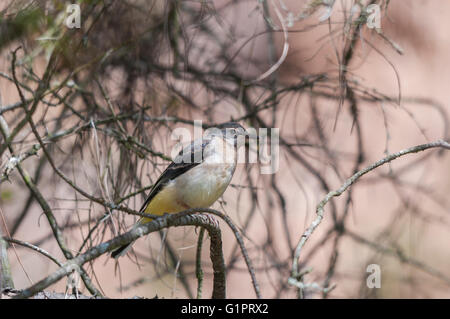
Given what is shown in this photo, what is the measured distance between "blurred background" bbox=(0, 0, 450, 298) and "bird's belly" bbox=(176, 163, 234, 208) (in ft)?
1.86

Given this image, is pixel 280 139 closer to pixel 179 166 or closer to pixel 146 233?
pixel 179 166

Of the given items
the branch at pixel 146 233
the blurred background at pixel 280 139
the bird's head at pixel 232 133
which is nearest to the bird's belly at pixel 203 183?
the bird's head at pixel 232 133

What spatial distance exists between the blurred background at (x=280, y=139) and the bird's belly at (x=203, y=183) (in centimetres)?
57

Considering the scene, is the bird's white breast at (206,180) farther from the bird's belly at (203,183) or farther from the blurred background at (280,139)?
the blurred background at (280,139)

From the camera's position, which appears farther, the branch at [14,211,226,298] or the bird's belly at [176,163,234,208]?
the bird's belly at [176,163,234,208]

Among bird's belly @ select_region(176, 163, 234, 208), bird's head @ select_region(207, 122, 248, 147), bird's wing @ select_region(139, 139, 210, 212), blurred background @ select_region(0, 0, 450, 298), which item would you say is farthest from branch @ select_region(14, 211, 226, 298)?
blurred background @ select_region(0, 0, 450, 298)

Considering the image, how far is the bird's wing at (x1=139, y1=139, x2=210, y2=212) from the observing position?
4.02 metres

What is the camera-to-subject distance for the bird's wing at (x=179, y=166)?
4.02m

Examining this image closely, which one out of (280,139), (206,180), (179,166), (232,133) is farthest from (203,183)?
(280,139)

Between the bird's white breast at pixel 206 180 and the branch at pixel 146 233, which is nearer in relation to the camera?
the branch at pixel 146 233

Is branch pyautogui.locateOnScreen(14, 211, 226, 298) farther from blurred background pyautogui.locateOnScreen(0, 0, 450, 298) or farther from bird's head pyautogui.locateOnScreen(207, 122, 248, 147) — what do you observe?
blurred background pyautogui.locateOnScreen(0, 0, 450, 298)

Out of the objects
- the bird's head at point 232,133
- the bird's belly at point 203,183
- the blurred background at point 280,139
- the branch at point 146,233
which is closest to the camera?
the branch at point 146,233

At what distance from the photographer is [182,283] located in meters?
5.18

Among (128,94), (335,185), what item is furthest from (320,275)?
(128,94)
